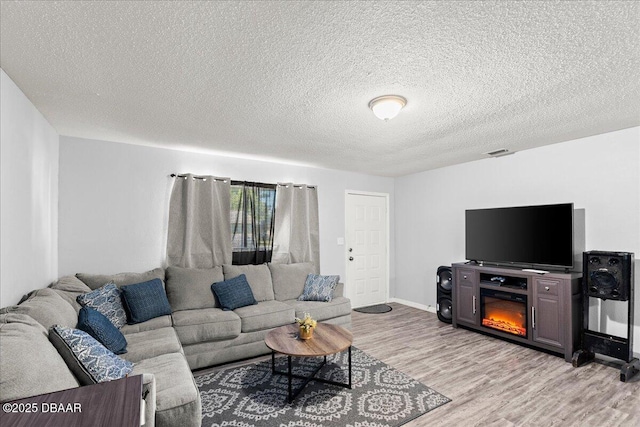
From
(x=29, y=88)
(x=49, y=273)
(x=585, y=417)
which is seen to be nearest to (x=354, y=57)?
(x=29, y=88)

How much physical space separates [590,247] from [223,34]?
4.39 m

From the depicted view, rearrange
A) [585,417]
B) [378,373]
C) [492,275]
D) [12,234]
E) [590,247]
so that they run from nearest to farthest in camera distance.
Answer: [12,234] → [585,417] → [378,373] → [590,247] → [492,275]

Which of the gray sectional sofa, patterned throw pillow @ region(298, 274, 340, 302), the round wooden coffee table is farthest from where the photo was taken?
patterned throw pillow @ region(298, 274, 340, 302)

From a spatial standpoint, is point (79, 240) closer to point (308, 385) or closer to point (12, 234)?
point (12, 234)

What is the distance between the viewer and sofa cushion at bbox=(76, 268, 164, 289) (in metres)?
3.30

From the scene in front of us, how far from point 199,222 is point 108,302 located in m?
1.48

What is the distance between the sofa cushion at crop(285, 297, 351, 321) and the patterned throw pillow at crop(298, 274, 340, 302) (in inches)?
3.4

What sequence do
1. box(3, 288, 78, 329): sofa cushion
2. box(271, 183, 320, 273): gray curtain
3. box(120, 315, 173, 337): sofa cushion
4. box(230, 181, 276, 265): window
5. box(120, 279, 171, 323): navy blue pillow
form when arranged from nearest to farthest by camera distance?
box(3, 288, 78, 329): sofa cushion
box(120, 315, 173, 337): sofa cushion
box(120, 279, 171, 323): navy blue pillow
box(230, 181, 276, 265): window
box(271, 183, 320, 273): gray curtain

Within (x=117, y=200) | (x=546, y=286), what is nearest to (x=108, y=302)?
(x=117, y=200)

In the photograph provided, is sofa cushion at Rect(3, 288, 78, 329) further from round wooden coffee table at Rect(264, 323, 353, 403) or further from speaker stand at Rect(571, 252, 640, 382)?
speaker stand at Rect(571, 252, 640, 382)

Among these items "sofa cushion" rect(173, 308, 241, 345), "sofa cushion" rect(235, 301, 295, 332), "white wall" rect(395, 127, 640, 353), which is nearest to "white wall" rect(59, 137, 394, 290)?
"sofa cushion" rect(173, 308, 241, 345)

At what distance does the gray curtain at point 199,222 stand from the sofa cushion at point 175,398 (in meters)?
2.04

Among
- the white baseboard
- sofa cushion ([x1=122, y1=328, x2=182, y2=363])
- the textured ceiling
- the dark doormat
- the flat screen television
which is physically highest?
the textured ceiling

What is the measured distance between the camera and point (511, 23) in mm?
1567
